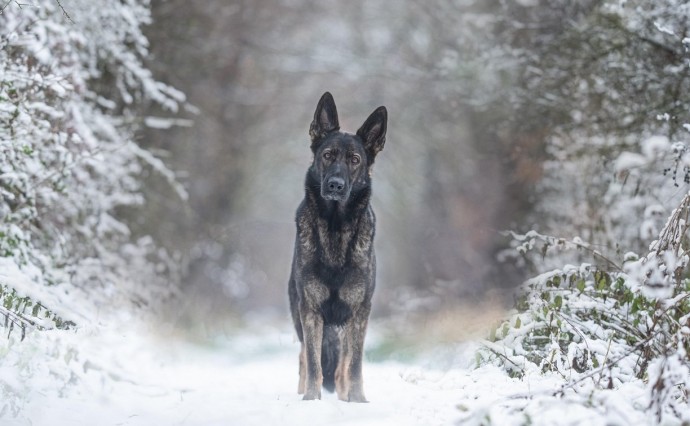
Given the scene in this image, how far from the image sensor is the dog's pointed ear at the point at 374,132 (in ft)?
22.6

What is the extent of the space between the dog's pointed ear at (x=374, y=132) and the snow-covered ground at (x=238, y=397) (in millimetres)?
2055

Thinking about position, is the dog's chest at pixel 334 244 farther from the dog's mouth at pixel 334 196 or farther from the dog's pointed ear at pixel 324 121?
the dog's pointed ear at pixel 324 121

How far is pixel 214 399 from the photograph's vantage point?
5953 millimetres

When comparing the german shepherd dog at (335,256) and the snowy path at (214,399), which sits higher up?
the german shepherd dog at (335,256)

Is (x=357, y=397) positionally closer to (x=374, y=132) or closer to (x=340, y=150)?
(x=340, y=150)

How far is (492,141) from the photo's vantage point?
17922 millimetres

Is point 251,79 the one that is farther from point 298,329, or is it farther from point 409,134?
point 298,329

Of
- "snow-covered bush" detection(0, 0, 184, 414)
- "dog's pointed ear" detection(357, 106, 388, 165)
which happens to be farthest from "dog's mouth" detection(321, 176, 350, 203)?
"snow-covered bush" detection(0, 0, 184, 414)

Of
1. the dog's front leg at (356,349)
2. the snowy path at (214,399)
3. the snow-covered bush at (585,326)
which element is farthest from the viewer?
the dog's front leg at (356,349)

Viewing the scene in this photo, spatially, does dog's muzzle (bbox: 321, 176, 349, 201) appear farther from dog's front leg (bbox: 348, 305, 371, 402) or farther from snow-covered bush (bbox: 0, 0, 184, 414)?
snow-covered bush (bbox: 0, 0, 184, 414)

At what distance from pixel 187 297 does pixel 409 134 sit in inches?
450

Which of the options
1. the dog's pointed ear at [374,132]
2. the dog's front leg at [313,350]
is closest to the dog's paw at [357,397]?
the dog's front leg at [313,350]

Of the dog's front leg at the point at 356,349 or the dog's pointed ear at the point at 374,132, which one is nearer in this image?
the dog's front leg at the point at 356,349

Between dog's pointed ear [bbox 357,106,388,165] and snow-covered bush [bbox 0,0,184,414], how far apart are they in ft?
8.21
